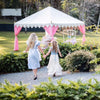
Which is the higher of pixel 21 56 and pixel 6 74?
pixel 21 56

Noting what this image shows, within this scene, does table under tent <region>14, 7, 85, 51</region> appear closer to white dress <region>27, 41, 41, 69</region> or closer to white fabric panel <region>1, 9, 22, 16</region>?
white dress <region>27, 41, 41, 69</region>

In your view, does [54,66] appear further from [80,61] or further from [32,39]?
[32,39]

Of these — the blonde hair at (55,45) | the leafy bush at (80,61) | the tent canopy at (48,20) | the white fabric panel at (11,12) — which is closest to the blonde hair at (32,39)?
the blonde hair at (55,45)

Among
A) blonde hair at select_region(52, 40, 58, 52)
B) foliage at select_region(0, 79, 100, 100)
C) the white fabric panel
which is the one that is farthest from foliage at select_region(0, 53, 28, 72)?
the white fabric panel

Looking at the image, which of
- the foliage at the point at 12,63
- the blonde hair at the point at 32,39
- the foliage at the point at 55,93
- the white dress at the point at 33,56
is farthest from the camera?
the foliage at the point at 12,63

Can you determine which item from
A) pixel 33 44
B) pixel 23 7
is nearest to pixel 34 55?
pixel 33 44

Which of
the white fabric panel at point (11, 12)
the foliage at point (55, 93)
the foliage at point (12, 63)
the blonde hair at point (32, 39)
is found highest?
the white fabric panel at point (11, 12)

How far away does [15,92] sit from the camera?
11.8ft

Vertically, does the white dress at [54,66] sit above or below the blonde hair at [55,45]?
below

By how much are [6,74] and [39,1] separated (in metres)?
32.9

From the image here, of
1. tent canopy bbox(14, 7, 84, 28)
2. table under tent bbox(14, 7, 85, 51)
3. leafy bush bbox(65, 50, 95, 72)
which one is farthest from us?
tent canopy bbox(14, 7, 84, 28)

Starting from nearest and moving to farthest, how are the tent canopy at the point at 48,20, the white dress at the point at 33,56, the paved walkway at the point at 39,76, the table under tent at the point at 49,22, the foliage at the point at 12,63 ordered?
the paved walkway at the point at 39,76 < the white dress at the point at 33,56 < the foliage at the point at 12,63 < the table under tent at the point at 49,22 < the tent canopy at the point at 48,20

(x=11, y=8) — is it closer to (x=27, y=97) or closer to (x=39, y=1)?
(x=39, y=1)

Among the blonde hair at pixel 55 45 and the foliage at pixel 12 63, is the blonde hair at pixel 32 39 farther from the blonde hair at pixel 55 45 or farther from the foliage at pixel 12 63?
the foliage at pixel 12 63
